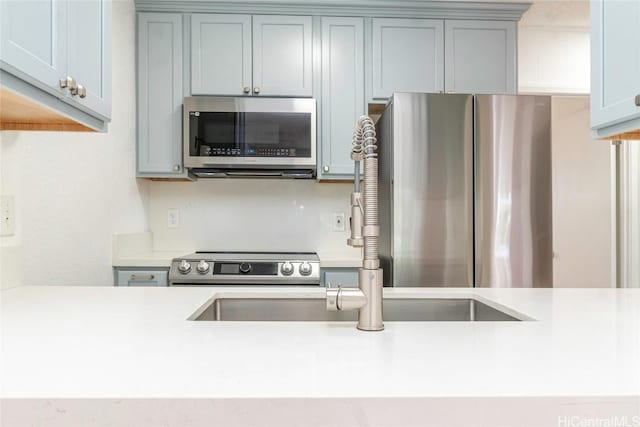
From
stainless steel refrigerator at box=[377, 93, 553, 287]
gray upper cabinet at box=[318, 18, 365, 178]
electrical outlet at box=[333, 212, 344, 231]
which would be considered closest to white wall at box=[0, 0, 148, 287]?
gray upper cabinet at box=[318, 18, 365, 178]

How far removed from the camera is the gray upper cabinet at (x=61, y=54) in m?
0.88

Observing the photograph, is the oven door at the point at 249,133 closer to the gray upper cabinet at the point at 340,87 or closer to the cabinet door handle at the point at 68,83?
the gray upper cabinet at the point at 340,87

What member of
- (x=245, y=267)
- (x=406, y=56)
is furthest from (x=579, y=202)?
(x=245, y=267)

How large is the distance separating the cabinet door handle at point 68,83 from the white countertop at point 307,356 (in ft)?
1.76

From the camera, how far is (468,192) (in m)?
2.14

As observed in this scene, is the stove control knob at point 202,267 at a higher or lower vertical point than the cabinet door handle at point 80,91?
lower

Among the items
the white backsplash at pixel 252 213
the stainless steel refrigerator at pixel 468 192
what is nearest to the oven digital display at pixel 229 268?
the white backsplash at pixel 252 213

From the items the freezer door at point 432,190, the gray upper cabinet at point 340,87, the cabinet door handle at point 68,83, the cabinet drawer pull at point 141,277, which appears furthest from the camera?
the gray upper cabinet at point 340,87

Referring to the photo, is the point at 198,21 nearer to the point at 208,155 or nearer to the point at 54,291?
the point at 208,155

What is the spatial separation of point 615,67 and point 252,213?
2224 mm

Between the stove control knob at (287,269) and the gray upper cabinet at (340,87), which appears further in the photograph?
the gray upper cabinet at (340,87)

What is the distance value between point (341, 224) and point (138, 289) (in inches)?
71.7

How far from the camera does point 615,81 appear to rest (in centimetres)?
118

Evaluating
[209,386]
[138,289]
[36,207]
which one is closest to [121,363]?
[209,386]
